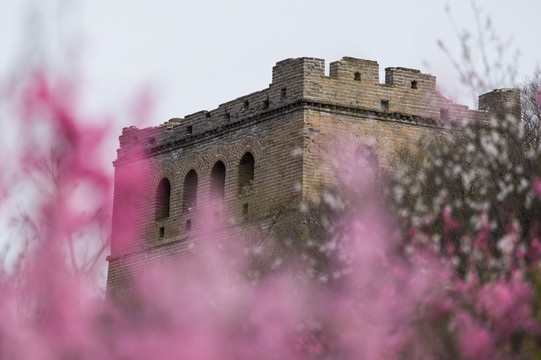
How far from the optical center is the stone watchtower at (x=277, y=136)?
1535 inches

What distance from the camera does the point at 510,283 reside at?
18.0 meters

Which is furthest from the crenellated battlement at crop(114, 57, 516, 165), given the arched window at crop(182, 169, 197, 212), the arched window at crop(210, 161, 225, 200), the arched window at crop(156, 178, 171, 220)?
the arched window at crop(156, 178, 171, 220)

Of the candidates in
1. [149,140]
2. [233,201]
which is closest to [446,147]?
[233,201]

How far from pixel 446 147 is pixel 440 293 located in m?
15.7

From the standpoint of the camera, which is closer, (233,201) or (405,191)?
(405,191)

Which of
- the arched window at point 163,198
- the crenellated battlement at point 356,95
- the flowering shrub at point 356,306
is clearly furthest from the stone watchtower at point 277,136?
the flowering shrub at point 356,306

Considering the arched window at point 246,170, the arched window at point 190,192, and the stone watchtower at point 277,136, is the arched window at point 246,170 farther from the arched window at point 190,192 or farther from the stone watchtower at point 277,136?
the arched window at point 190,192

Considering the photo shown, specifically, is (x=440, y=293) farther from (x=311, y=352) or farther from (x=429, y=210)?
(x=429, y=210)

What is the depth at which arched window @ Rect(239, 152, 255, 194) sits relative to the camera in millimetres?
41000

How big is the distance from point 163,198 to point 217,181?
2351 millimetres

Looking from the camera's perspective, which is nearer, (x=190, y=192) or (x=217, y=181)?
(x=217, y=181)

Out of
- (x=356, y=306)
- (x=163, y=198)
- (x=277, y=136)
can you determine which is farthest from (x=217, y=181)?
(x=356, y=306)

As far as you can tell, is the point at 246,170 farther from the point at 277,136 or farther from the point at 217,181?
the point at 277,136

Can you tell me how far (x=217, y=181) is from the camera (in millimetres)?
42094
